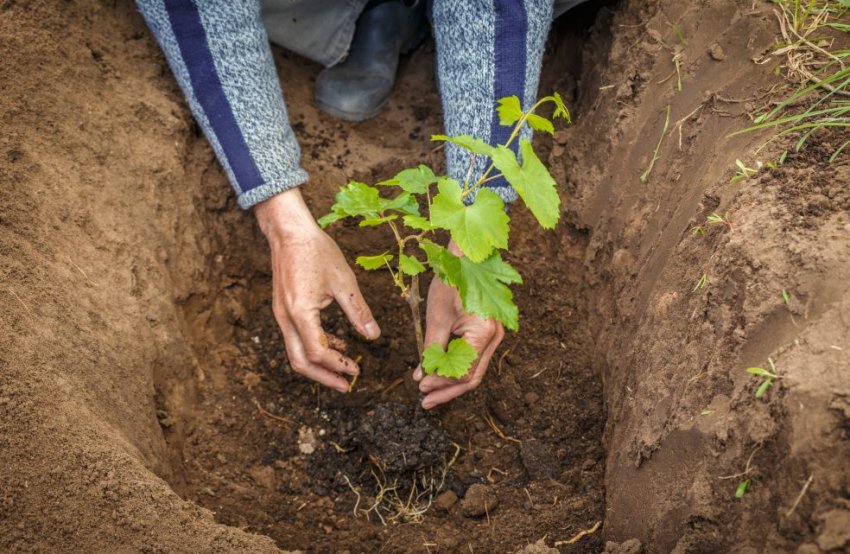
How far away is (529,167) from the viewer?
4.64 feet

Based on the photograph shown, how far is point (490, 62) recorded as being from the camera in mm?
2004

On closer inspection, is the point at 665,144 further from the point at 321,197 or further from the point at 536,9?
the point at 321,197

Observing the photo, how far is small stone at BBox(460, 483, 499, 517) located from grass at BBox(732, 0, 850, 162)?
102 centimetres

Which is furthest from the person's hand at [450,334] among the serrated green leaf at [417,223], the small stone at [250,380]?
the small stone at [250,380]

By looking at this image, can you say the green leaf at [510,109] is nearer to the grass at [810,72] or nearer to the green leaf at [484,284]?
the green leaf at [484,284]

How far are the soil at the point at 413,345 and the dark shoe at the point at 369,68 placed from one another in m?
0.08

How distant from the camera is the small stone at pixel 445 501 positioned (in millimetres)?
1949

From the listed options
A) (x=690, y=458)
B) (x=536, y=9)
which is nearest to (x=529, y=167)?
(x=690, y=458)

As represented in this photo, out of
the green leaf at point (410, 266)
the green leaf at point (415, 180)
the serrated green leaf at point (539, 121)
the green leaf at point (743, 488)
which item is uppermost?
the serrated green leaf at point (539, 121)

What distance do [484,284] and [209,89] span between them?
3.77 ft

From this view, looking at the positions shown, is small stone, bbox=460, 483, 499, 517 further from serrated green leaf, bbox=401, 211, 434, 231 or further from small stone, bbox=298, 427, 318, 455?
serrated green leaf, bbox=401, 211, 434, 231

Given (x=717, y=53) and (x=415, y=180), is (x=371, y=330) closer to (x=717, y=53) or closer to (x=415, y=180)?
(x=415, y=180)

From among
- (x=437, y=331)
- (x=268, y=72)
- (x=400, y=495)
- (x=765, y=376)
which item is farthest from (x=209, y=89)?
(x=765, y=376)

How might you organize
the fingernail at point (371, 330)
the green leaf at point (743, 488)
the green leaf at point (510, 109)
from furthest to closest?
1. the fingernail at point (371, 330)
2. the green leaf at point (510, 109)
3. the green leaf at point (743, 488)
